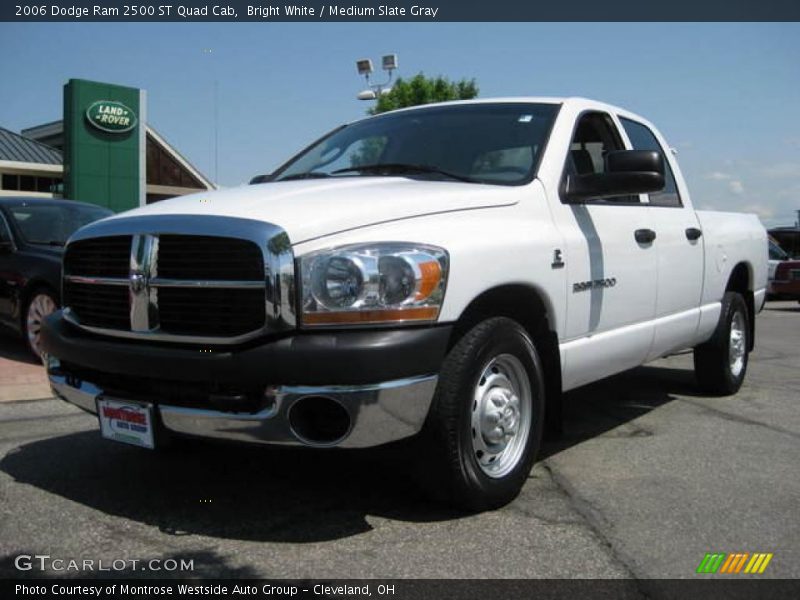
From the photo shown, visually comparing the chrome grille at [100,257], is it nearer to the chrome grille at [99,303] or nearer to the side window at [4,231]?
the chrome grille at [99,303]

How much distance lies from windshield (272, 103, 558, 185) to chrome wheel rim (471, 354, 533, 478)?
3.12 ft

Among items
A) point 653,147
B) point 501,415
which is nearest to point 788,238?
point 653,147

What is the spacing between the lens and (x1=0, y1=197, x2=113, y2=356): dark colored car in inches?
276

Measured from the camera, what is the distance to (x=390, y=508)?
3.37 m

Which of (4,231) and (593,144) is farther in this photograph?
(4,231)

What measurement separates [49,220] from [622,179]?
20.3ft

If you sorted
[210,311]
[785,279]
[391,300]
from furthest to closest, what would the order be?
[785,279] < [210,311] < [391,300]

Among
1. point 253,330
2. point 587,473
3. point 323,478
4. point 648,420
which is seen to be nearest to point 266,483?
point 323,478

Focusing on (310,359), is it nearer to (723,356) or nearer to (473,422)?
(473,422)

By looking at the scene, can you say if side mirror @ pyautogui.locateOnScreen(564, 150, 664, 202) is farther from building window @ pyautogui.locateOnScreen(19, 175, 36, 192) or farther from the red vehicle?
building window @ pyautogui.locateOnScreen(19, 175, 36, 192)

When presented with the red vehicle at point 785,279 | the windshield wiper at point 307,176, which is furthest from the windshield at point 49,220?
the red vehicle at point 785,279

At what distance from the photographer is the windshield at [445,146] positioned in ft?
13.0

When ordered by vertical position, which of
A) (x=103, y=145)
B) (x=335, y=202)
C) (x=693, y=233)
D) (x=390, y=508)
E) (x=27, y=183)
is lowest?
(x=390, y=508)

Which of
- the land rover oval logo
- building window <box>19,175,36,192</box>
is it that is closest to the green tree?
the land rover oval logo
